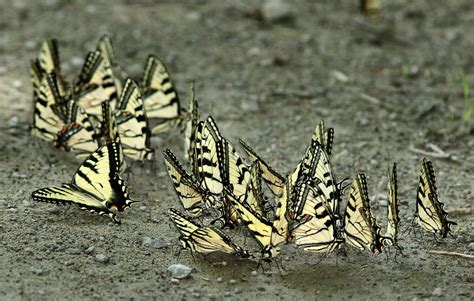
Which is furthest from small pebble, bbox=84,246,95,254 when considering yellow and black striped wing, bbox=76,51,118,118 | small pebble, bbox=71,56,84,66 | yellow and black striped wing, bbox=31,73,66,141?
small pebble, bbox=71,56,84,66

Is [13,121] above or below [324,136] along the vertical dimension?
below

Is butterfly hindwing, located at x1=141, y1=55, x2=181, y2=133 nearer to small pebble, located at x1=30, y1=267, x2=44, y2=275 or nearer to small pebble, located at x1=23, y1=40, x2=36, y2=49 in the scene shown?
small pebble, located at x1=23, y1=40, x2=36, y2=49

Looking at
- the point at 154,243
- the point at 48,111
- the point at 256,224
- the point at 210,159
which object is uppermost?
the point at 48,111

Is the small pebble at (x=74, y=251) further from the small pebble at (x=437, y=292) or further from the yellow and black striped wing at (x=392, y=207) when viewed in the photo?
the small pebble at (x=437, y=292)

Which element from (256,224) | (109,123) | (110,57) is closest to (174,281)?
(256,224)

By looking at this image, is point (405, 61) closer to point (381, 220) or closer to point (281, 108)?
point (281, 108)

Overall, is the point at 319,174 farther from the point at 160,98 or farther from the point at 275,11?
the point at 275,11

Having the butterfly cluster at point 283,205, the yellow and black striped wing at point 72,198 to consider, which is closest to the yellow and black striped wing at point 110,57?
the butterfly cluster at point 283,205

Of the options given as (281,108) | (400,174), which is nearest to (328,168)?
(400,174)
